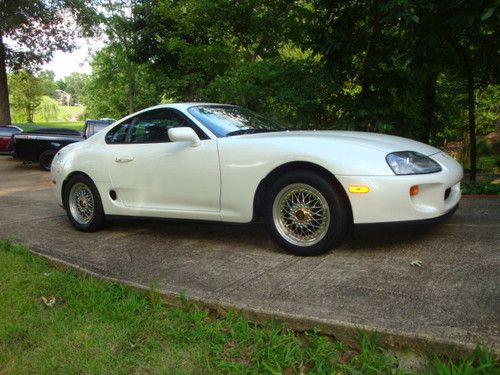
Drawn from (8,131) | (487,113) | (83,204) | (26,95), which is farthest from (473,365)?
(26,95)

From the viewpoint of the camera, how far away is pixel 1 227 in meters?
5.65

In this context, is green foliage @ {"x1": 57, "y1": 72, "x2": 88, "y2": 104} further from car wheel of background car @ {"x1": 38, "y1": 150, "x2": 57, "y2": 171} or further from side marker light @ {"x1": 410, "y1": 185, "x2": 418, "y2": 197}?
side marker light @ {"x1": 410, "y1": 185, "x2": 418, "y2": 197}

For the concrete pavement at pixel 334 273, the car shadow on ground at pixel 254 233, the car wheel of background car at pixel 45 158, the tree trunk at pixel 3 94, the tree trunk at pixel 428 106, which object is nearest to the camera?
the concrete pavement at pixel 334 273

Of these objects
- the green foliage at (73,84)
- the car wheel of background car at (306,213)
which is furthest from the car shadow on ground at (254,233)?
the green foliage at (73,84)

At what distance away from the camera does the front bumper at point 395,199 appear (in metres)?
3.50

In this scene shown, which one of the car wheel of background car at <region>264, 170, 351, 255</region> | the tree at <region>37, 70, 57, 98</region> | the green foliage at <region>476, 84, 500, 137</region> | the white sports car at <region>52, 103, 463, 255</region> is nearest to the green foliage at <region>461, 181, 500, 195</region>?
the white sports car at <region>52, 103, 463, 255</region>

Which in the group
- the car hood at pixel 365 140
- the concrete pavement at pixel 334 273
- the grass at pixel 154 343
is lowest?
the grass at pixel 154 343

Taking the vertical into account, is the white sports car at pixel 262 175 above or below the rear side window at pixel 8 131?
below

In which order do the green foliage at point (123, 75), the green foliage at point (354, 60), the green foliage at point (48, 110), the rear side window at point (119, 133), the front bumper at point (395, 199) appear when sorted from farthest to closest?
the green foliage at point (48, 110) → the green foliage at point (123, 75) → the green foliage at point (354, 60) → the rear side window at point (119, 133) → the front bumper at point (395, 199)

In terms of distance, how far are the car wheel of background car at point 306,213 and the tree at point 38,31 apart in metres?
20.3

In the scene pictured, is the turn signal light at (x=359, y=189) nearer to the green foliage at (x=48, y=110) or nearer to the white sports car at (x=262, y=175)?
the white sports car at (x=262, y=175)

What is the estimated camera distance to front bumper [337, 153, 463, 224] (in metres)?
Answer: 3.50

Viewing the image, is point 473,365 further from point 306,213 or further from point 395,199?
point 306,213

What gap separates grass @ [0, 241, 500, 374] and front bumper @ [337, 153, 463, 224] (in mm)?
1234
